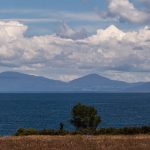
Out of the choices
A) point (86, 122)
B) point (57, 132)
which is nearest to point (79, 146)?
point (57, 132)

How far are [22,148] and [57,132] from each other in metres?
21.4

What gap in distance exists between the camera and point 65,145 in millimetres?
32531

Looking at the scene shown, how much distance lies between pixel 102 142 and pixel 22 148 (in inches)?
260

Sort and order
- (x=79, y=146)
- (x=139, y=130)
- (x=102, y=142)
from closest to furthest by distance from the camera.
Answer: (x=79, y=146) < (x=102, y=142) < (x=139, y=130)

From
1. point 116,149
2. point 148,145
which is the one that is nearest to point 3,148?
point 116,149

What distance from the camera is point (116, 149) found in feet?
100

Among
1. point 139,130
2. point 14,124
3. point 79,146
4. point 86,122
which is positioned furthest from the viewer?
point 14,124

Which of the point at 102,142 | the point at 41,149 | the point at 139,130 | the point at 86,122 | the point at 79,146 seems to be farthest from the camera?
the point at 86,122

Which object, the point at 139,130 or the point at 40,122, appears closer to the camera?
the point at 139,130

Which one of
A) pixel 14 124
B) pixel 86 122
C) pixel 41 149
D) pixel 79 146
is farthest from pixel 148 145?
pixel 14 124

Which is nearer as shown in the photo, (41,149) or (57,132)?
(41,149)

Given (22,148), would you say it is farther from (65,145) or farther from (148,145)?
(148,145)

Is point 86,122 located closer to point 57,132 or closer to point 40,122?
point 57,132

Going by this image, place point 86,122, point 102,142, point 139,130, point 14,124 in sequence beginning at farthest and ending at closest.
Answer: point 14,124, point 86,122, point 139,130, point 102,142
